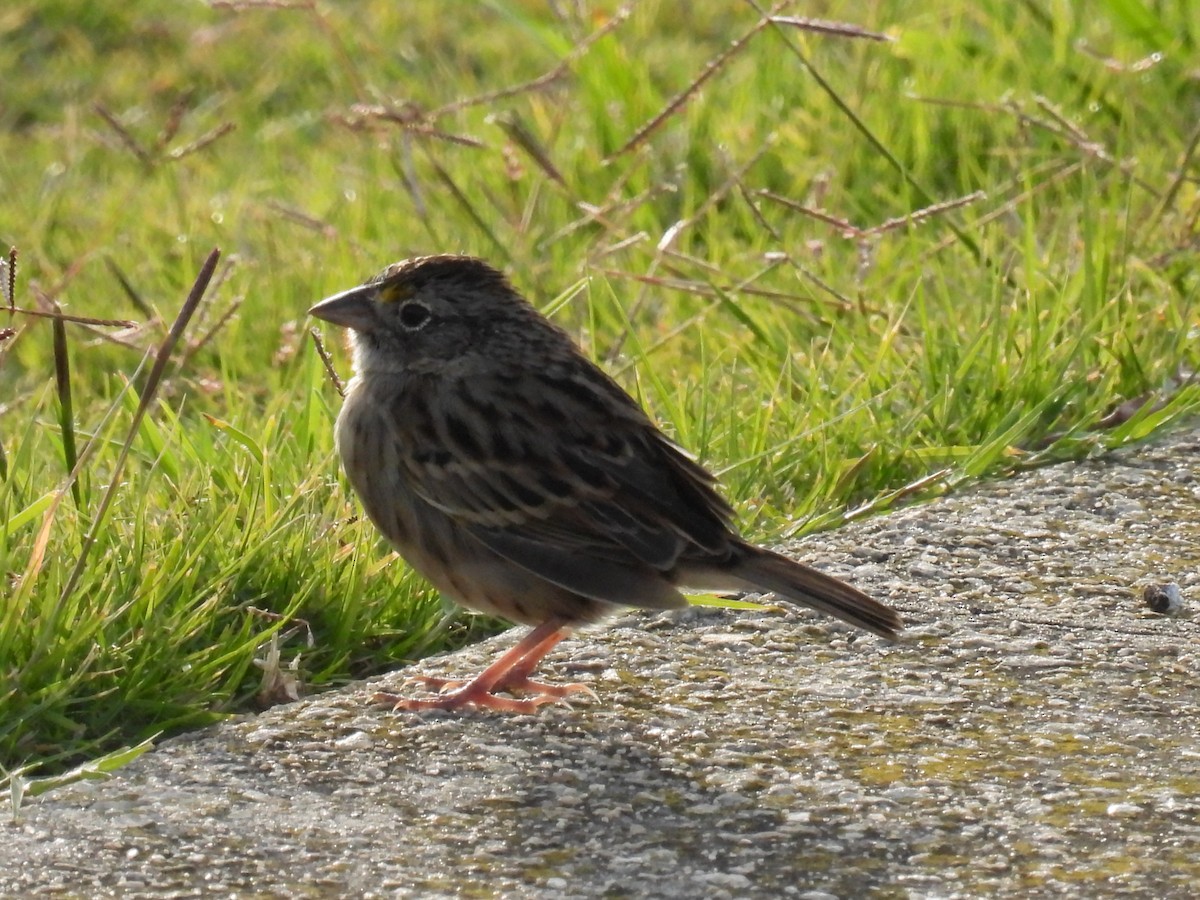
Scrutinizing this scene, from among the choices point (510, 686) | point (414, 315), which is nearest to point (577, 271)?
point (414, 315)

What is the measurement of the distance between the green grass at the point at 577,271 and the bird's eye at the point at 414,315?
356mm

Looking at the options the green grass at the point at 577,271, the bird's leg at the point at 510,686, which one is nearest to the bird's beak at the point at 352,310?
the green grass at the point at 577,271

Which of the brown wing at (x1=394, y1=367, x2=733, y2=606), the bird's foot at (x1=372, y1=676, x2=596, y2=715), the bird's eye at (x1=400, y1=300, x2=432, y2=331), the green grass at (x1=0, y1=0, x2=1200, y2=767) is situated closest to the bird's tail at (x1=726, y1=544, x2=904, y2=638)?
the brown wing at (x1=394, y1=367, x2=733, y2=606)

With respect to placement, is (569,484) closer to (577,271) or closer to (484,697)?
(484,697)

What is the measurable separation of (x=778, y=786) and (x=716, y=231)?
3.63 meters

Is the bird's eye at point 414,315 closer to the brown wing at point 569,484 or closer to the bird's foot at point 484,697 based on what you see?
the brown wing at point 569,484

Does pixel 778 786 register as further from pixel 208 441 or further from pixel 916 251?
pixel 916 251

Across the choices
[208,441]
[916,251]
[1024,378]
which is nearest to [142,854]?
[208,441]

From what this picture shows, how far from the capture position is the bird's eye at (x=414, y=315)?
4.44 m

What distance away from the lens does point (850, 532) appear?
4391 mm

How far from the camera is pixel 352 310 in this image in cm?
448

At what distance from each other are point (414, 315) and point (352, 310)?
144 mm

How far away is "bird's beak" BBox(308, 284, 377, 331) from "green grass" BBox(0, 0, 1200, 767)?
310 millimetres

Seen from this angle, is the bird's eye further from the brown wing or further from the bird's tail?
the bird's tail
